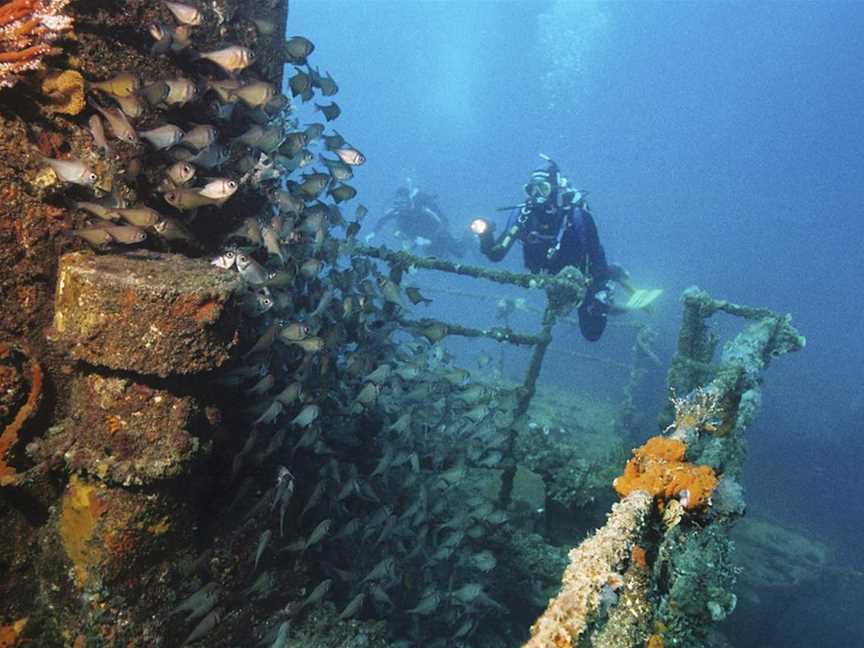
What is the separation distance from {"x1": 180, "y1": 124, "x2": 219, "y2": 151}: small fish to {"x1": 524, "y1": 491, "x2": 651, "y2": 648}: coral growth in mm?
3300

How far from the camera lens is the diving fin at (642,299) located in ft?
34.9

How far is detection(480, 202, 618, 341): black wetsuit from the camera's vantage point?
30.2ft

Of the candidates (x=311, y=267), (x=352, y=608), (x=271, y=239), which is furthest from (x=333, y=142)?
(x=352, y=608)

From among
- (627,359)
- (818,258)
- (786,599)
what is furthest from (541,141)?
(786,599)

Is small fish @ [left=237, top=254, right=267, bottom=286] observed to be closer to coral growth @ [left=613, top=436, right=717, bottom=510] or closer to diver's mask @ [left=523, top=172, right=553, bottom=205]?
coral growth @ [left=613, top=436, right=717, bottom=510]

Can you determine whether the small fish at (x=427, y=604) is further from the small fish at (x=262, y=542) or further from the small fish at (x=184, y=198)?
the small fish at (x=184, y=198)

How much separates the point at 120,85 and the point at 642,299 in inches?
386

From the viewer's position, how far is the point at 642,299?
1078 centimetres

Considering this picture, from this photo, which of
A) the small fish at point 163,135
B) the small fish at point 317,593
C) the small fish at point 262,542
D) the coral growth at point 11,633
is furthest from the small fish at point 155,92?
the small fish at point 317,593

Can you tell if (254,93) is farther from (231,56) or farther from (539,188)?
(539,188)

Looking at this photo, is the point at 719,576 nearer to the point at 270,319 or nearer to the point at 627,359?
the point at 270,319

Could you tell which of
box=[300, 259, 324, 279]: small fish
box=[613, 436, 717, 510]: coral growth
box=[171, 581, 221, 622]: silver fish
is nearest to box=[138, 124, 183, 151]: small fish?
box=[300, 259, 324, 279]: small fish

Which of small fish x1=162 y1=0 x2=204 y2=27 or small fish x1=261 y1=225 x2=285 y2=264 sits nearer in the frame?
small fish x1=162 y1=0 x2=204 y2=27

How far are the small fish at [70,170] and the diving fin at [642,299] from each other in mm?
9740
